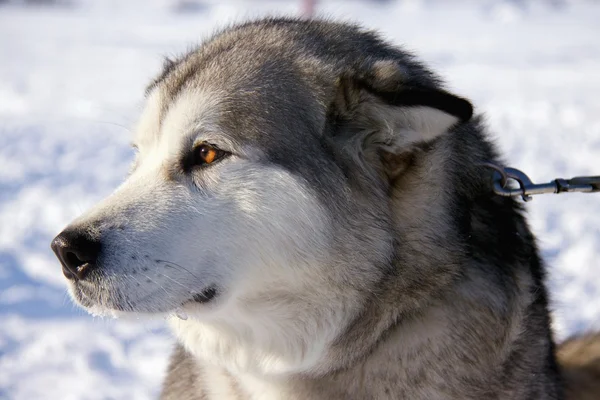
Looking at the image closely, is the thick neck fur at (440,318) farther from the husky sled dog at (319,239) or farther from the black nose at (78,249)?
the black nose at (78,249)

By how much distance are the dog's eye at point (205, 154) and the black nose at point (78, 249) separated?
39 cm

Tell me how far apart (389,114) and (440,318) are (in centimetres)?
64

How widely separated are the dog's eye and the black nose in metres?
0.39

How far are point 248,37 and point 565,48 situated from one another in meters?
15.8

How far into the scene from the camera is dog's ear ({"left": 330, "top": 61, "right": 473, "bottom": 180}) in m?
2.09

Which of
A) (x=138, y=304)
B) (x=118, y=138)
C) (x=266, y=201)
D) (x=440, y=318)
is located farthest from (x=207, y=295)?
(x=118, y=138)

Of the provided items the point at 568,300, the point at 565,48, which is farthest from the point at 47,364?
the point at 565,48

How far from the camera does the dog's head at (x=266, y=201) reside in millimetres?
2117

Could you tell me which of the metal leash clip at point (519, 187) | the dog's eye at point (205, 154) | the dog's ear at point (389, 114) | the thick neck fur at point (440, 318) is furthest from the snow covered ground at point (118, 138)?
the thick neck fur at point (440, 318)

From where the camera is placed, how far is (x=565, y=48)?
55.0 ft

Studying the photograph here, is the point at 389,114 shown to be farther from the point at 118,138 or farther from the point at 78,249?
the point at 118,138

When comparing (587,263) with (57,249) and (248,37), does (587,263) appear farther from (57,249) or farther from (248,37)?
(57,249)

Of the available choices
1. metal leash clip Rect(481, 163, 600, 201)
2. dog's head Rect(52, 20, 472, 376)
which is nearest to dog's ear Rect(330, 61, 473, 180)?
dog's head Rect(52, 20, 472, 376)

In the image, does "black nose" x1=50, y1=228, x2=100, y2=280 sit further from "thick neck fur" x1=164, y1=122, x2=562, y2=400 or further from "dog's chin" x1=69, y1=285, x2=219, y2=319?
"thick neck fur" x1=164, y1=122, x2=562, y2=400
